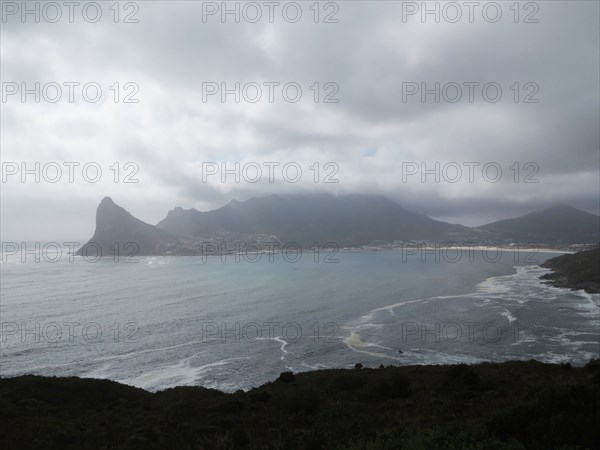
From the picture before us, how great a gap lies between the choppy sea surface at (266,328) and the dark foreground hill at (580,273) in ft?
33.4

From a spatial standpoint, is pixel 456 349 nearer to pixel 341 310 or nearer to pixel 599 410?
pixel 341 310

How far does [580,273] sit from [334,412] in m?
146

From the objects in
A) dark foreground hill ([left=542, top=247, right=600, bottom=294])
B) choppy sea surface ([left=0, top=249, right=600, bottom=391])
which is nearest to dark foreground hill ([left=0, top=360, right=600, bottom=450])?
choppy sea surface ([left=0, top=249, right=600, bottom=391])

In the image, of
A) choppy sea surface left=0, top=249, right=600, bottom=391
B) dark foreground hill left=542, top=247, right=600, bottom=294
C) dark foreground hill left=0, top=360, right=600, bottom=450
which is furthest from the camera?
dark foreground hill left=542, top=247, right=600, bottom=294

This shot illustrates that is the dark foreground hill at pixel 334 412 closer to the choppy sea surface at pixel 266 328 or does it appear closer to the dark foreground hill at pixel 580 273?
the choppy sea surface at pixel 266 328

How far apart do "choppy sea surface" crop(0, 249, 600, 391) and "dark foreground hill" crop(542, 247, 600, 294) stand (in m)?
10.2

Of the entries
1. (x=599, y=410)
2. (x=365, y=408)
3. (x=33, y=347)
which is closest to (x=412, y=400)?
(x=365, y=408)

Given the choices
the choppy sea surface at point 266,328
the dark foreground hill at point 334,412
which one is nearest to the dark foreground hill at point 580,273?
the choppy sea surface at point 266,328

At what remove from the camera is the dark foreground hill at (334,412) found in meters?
13.2

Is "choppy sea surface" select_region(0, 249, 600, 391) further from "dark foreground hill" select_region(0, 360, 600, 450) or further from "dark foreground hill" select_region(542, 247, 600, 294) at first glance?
"dark foreground hill" select_region(0, 360, 600, 450)

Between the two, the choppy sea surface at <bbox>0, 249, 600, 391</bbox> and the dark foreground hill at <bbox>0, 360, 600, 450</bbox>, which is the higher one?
the dark foreground hill at <bbox>0, 360, 600, 450</bbox>

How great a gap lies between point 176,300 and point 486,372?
83929mm

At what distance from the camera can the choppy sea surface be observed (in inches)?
2117

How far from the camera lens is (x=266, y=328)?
7275 cm
